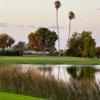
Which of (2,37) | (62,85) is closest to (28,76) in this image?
(62,85)

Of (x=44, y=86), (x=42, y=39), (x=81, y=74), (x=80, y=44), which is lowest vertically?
(x=81, y=74)

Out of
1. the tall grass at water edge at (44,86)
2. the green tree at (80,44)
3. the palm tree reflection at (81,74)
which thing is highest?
the green tree at (80,44)

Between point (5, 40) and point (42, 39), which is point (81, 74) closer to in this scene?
point (42, 39)

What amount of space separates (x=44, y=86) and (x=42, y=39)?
7680cm

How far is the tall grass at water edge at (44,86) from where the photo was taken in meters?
9.63

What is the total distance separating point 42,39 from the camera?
87.2 m

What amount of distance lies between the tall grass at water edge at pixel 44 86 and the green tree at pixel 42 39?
232ft

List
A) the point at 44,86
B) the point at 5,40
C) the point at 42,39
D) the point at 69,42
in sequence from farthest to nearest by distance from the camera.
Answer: the point at 5,40
the point at 42,39
the point at 69,42
the point at 44,86

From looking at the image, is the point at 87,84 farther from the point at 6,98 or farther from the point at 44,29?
the point at 44,29

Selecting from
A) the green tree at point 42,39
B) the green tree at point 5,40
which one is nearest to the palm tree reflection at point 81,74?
the green tree at point 42,39

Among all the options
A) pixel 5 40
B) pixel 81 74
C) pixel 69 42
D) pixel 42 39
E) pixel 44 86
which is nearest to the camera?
pixel 44 86

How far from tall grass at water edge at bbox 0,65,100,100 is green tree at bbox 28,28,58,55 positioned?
70.8m

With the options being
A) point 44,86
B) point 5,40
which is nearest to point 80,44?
point 5,40

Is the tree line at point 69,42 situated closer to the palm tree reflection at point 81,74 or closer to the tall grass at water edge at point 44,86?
the palm tree reflection at point 81,74
